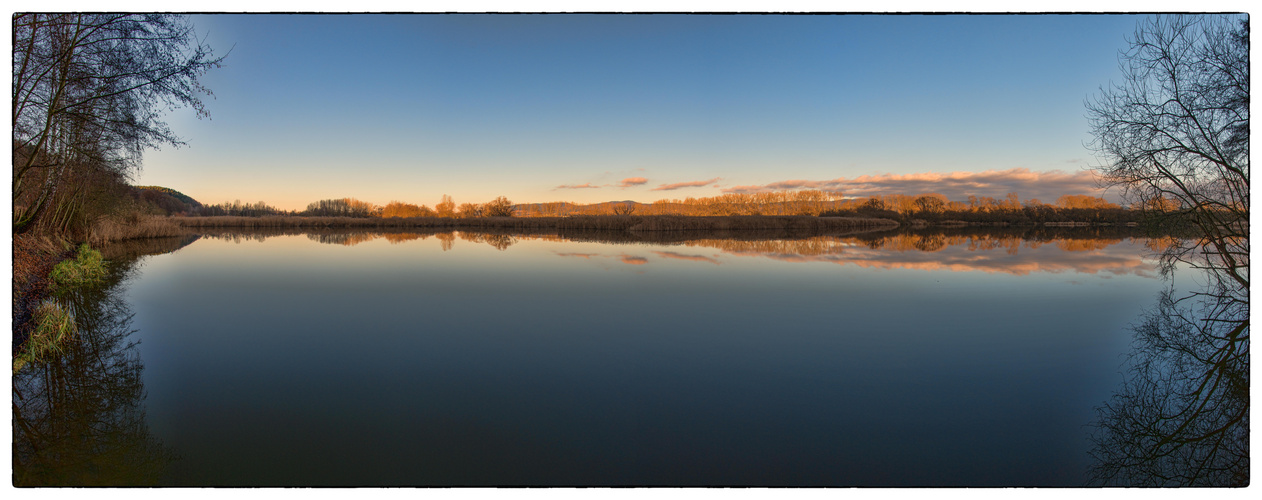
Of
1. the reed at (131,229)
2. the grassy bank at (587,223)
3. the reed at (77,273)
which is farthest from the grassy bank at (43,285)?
the grassy bank at (587,223)

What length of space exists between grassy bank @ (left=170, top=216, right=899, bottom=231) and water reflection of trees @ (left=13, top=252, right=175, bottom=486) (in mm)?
25781

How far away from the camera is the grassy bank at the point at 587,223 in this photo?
30531mm

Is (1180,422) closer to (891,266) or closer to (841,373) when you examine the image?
(841,373)

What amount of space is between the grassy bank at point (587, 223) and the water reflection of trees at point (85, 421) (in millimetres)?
25781

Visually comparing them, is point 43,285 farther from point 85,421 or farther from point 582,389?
point 582,389

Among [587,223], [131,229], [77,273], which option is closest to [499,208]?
[587,223]

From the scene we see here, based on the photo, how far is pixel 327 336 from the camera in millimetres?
5152

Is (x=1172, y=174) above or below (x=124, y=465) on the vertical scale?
above

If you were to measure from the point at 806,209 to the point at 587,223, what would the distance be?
116 feet

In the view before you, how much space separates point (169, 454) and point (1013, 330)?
260 inches

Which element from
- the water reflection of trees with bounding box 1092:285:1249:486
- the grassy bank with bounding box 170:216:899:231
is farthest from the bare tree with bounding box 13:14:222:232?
the grassy bank with bounding box 170:216:899:231

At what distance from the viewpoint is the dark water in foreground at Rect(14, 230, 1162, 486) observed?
8.68ft

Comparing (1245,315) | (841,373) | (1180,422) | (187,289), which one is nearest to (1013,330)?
(1180,422)

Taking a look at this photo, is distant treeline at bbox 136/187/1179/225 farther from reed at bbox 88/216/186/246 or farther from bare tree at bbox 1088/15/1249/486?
bare tree at bbox 1088/15/1249/486
